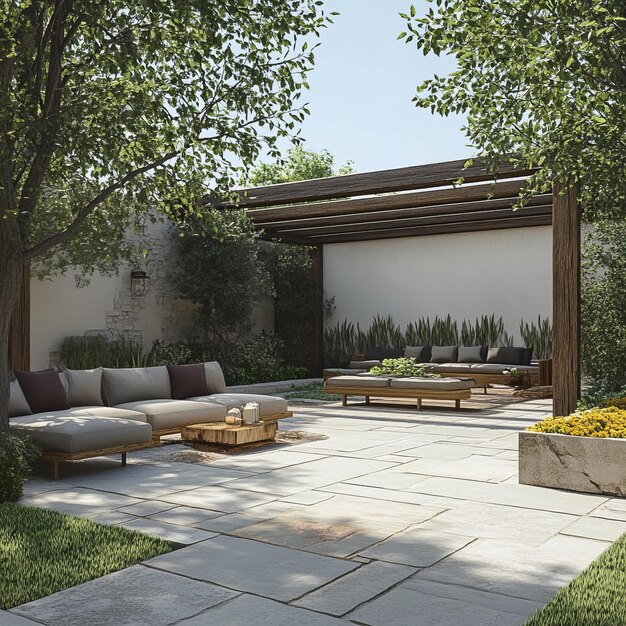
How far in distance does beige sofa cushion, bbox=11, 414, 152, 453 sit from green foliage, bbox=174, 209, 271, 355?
275 inches

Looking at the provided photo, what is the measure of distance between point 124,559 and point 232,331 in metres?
10.5

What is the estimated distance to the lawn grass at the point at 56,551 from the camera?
3.42 meters

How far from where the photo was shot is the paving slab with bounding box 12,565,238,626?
3.03 meters

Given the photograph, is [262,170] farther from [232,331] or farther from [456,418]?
[456,418]

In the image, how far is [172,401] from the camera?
26.1ft

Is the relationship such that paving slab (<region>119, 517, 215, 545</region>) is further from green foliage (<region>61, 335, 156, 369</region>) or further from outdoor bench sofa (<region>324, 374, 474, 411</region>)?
green foliage (<region>61, 335, 156, 369</region>)

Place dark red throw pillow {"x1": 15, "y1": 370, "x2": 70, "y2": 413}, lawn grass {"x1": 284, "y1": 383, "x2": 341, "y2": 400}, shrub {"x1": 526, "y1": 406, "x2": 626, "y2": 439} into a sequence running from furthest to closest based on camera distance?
lawn grass {"x1": 284, "y1": 383, "x2": 341, "y2": 400} → dark red throw pillow {"x1": 15, "y1": 370, "x2": 70, "y2": 413} → shrub {"x1": 526, "y1": 406, "x2": 626, "y2": 439}

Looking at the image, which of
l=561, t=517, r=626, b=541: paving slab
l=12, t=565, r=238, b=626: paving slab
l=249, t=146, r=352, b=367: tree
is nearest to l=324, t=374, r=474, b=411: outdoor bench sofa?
l=249, t=146, r=352, b=367: tree

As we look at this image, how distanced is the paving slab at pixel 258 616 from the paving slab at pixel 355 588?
83mm

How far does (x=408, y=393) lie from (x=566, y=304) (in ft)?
9.85

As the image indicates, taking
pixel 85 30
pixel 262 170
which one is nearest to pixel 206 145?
pixel 85 30

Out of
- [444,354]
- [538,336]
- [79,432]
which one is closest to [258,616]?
[79,432]

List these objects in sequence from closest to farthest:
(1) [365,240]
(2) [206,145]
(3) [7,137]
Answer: (3) [7,137]
(2) [206,145]
(1) [365,240]

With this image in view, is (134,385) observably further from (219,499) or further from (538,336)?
(538,336)
